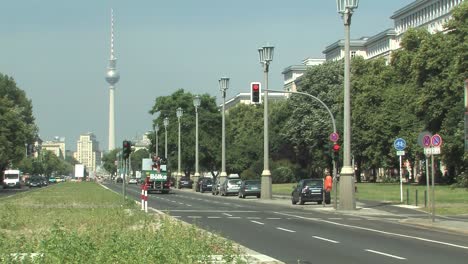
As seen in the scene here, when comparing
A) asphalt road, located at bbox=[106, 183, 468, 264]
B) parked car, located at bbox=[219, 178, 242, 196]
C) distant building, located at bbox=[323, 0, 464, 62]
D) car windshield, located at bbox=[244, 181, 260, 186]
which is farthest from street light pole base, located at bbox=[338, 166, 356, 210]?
distant building, located at bbox=[323, 0, 464, 62]

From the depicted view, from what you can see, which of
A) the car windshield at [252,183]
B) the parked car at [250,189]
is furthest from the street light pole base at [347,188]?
the car windshield at [252,183]

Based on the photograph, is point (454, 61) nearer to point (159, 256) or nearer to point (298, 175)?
point (298, 175)

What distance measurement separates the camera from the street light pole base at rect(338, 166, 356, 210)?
3606 cm

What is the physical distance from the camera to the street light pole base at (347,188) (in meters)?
36.1

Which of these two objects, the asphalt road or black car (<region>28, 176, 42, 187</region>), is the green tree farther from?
the asphalt road

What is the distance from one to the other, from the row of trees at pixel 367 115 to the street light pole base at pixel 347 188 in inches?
199

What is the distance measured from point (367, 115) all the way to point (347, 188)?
47.5 m

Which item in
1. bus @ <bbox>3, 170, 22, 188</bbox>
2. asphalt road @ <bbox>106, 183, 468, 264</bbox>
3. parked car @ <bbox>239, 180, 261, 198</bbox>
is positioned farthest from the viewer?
bus @ <bbox>3, 170, 22, 188</bbox>

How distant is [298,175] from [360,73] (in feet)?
59.1

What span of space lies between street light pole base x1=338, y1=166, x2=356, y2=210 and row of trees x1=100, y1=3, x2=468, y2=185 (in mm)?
5064

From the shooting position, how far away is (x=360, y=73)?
91.6 meters

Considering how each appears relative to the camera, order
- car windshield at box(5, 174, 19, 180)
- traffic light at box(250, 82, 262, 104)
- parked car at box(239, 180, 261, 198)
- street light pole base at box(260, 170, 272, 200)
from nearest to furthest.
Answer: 1. traffic light at box(250, 82, 262, 104)
2. street light pole base at box(260, 170, 272, 200)
3. parked car at box(239, 180, 261, 198)
4. car windshield at box(5, 174, 19, 180)

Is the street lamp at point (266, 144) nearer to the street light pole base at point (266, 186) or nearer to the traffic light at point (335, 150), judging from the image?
the street light pole base at point (266, 186)

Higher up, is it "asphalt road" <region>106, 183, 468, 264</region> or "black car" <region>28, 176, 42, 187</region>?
"black car" <region>28, 176, 42, 187</region>
